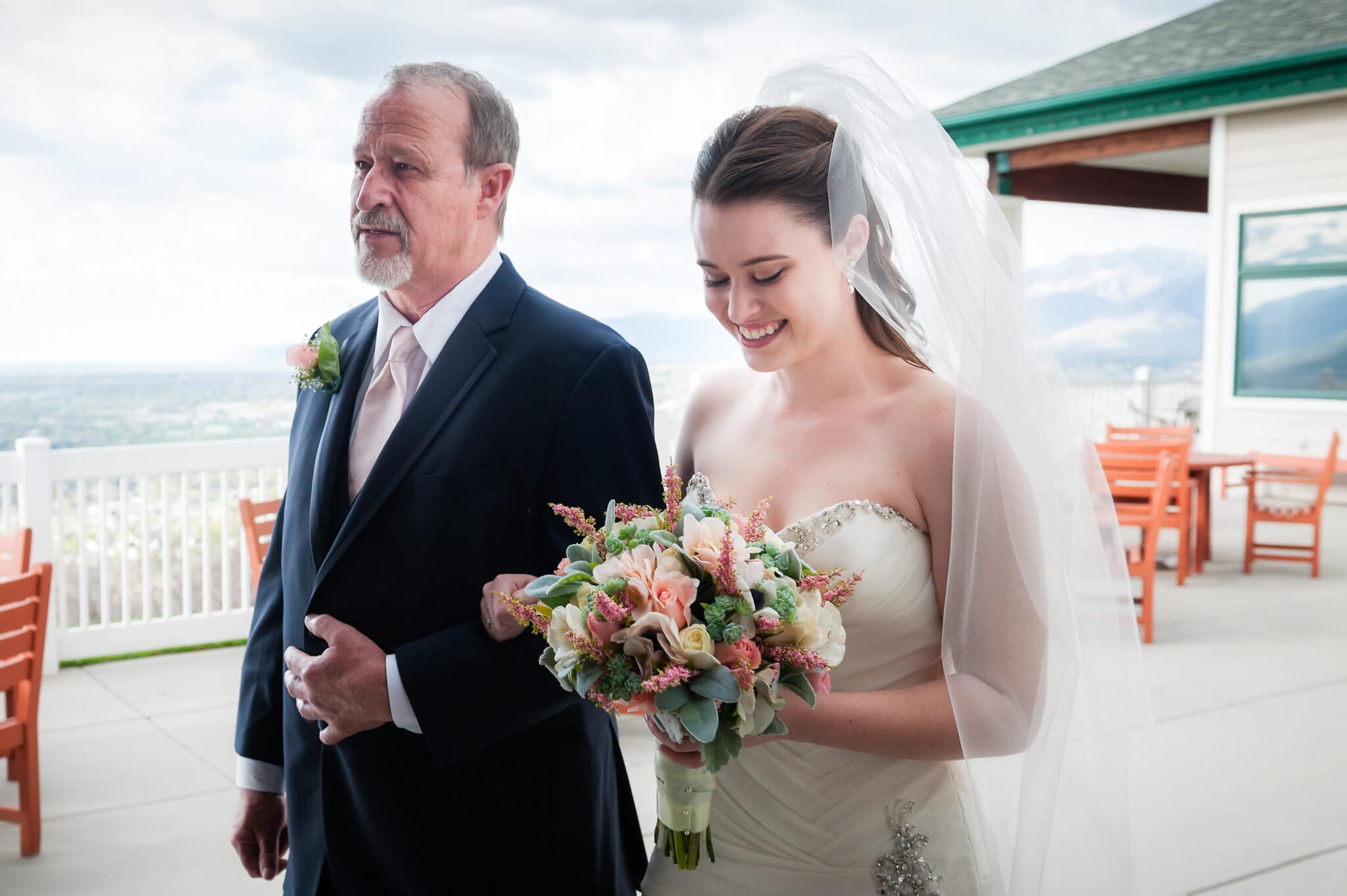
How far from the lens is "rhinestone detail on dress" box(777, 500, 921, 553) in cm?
214

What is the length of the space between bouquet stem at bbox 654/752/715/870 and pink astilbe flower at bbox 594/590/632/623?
381mm

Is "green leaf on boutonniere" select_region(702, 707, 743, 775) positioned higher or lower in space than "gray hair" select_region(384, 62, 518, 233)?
lower

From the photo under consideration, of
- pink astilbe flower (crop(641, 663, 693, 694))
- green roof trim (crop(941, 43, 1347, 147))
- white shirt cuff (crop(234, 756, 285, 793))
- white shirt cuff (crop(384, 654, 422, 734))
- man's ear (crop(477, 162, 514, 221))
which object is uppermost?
green roof trim (crop(941, 43, 1347, 147))

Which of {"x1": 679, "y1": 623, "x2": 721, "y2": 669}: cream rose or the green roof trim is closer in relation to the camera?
{"x1": 679, "y1": 623, "x2": 721, "y2": 669}: cream rose

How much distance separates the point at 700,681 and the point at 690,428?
3.74 ft

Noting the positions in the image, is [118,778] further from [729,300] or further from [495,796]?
[729,300]

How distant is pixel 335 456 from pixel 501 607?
1.77 ft

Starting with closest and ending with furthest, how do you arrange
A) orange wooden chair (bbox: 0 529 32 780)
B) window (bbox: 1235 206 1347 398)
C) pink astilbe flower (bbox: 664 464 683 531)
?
pink astilbe flower (bbox: 664 464 683 531), orange wooden chair (bbox: 0 529 32 780), window (bbox: 1235 206 1347 398)

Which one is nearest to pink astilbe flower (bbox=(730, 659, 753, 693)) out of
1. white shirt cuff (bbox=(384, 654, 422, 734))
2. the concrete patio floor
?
white shirt cuff (bbox=(384, 654, 422, 734))

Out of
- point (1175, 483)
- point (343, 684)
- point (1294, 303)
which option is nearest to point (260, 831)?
point (343, 684)

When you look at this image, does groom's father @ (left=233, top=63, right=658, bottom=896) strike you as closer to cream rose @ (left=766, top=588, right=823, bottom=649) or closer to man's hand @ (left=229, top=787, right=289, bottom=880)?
man's hand @ (left=229, top=787, right=289, bottom=880)

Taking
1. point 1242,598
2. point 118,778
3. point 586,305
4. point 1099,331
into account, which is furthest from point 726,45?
point 118,778

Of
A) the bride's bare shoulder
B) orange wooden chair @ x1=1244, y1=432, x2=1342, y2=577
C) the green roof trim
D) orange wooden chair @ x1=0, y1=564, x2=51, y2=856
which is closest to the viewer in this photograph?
the bride's bare shoulder

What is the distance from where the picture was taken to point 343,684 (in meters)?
1.97
